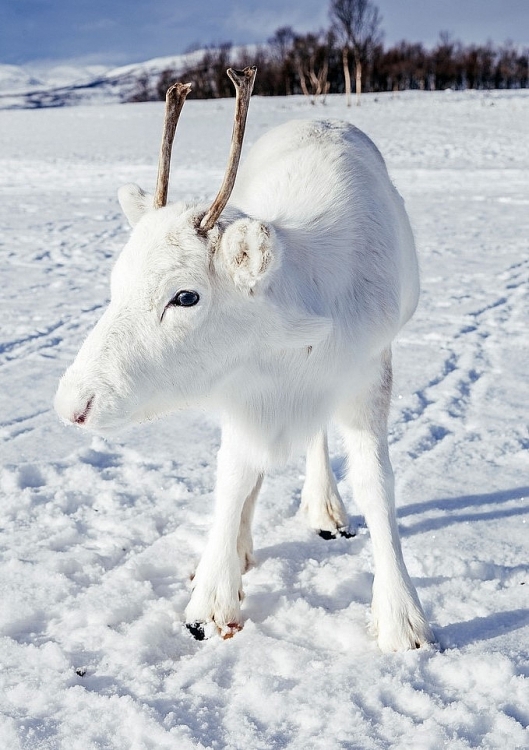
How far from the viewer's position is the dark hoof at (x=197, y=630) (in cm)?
266

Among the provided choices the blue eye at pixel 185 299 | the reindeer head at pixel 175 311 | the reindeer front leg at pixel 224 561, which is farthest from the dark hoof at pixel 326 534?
the blue eye at pixel 185 299

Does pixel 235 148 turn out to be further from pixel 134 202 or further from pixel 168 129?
pixel 134 202

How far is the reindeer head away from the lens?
211 cm

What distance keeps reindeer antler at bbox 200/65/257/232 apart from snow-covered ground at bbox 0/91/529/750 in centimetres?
142

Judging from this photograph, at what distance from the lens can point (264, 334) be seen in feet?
7.72

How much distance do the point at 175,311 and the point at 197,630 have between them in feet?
3.92

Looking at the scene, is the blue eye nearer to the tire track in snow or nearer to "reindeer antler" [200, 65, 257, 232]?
"reindeer antler" [200, 65, 257, 232]

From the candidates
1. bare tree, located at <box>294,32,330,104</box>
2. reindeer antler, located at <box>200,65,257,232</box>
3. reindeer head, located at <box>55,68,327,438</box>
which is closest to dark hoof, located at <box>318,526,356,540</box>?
reindeer head, located at <box>55,68,327,438</box>

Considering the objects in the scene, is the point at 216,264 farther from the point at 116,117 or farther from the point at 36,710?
the point at 116,117

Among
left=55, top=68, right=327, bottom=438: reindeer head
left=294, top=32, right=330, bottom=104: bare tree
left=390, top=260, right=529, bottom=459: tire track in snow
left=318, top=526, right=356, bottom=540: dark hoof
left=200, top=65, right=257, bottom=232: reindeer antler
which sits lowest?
left=318, top=526, right=356, bottom=540: dark hoof

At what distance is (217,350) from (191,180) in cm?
1359

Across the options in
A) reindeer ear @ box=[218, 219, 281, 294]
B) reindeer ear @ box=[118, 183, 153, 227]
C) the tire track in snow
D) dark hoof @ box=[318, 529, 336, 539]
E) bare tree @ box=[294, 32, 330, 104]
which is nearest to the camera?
reindeer ear @ box=[218, 219, 281, 294]

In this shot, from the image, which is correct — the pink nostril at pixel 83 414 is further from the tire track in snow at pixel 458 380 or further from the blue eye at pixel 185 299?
the tire track in snow at pixel 458 380

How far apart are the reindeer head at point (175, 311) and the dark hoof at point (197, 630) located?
86cm
